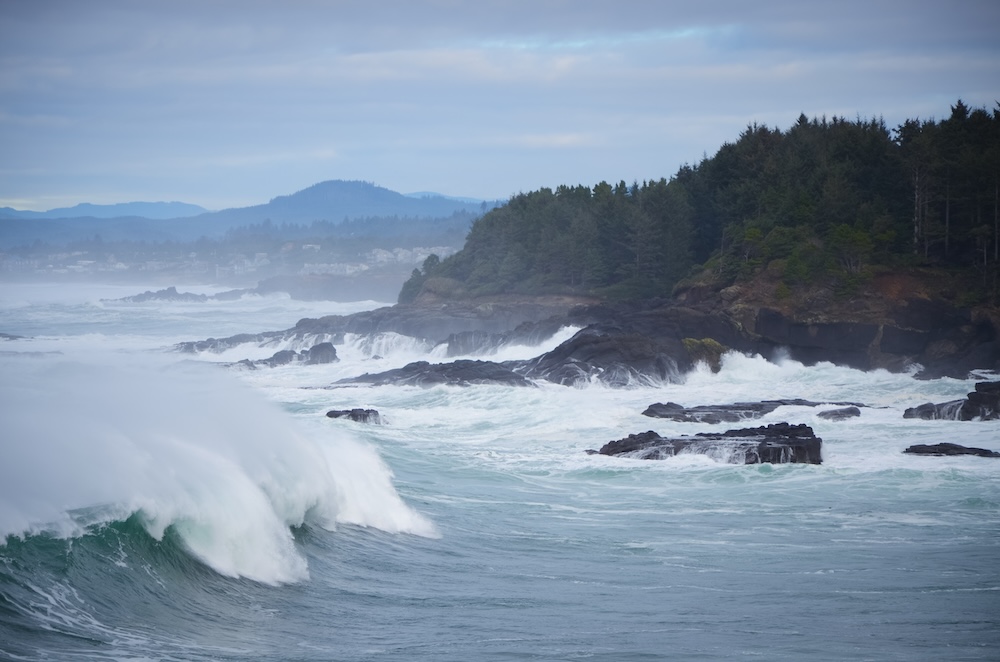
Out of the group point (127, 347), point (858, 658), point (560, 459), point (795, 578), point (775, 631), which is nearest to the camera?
point (858, 658)

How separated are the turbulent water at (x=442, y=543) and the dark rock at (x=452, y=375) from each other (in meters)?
8.90

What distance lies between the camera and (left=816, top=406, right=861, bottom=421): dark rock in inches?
1017

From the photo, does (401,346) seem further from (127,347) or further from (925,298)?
(925,298)

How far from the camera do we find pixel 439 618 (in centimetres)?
1079

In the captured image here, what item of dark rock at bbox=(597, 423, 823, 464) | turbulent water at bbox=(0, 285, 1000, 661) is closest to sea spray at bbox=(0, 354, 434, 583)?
turbulent water at bbox=(0, 285, 1000, 661)

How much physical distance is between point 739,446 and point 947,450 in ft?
12.7

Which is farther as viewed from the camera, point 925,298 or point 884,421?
point 925,298

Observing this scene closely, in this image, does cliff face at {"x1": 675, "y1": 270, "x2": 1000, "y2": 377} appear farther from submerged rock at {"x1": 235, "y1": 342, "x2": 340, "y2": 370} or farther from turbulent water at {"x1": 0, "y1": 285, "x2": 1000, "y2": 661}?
submerged rock at {"x1": 235, "y1": 342, "x2": 340, "y2": 370}

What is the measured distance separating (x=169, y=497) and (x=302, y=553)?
6.47ft

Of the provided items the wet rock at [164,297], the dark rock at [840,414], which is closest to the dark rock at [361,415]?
the dark rock at [840,414]

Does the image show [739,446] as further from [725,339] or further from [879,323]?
[879,323]

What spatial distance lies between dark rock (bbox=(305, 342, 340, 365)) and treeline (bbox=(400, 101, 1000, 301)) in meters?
13.2

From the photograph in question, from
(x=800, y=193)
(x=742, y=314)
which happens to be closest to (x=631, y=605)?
(x=742, y=314)

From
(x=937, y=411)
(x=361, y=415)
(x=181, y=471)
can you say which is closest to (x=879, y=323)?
(x=937, y=411)
